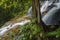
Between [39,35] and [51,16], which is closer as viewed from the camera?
[39,35]

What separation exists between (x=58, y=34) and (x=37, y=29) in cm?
95

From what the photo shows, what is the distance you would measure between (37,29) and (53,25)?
4.87 feet

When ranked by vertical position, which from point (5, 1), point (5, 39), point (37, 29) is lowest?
point (5, 39)

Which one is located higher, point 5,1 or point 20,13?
point 5,1

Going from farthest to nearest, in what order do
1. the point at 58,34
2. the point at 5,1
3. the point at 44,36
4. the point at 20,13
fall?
the point at 20,13, the point at 5,1, the point at 44,36, the point at 58,34

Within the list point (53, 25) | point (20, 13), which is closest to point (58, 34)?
point (53, 25)

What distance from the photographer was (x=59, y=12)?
10750 mm

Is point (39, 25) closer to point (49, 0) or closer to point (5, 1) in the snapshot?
point (5, 1)

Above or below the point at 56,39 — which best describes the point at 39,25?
above

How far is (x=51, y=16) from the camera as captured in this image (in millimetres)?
10602

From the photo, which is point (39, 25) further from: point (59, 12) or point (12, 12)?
point (12, 12)

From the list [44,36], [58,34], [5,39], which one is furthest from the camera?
[5,39]

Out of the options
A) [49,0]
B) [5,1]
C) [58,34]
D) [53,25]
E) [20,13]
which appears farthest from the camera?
[20,13]

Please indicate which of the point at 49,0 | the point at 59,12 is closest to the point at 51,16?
the point at 59,12
